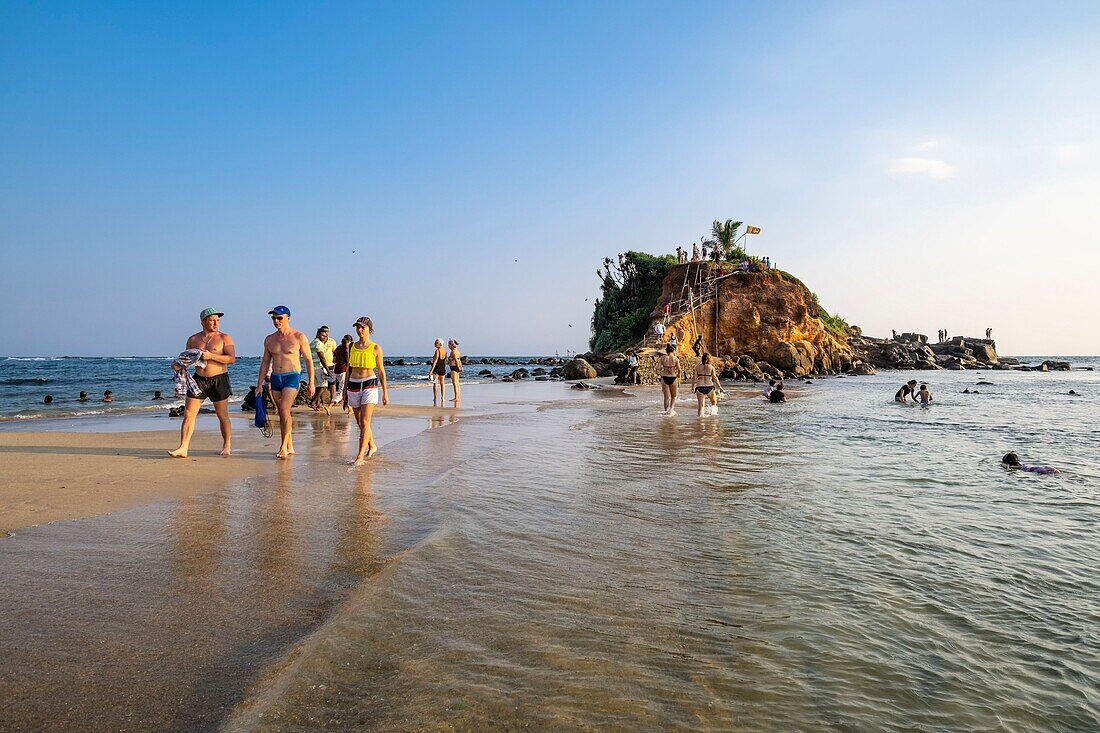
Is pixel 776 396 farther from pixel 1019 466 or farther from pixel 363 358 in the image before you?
pixel 363 358

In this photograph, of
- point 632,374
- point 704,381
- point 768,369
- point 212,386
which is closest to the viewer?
point 212,386

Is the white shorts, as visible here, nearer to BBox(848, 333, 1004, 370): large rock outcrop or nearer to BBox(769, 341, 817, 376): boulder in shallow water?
BBox(769, 341, 817, 376): boulder in shallow water

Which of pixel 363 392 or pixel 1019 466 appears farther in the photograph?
pixel 363 392

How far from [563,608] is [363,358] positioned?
585cm

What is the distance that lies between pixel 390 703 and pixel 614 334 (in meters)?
48.0

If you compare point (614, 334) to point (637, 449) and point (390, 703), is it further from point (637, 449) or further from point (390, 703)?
point (390, 703)

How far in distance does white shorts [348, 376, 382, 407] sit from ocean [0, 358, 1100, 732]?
5.24 ft

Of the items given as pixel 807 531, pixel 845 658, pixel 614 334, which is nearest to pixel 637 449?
pixel 807 531

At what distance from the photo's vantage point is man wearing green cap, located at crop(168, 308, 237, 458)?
7918 mm

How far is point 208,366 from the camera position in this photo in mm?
7961

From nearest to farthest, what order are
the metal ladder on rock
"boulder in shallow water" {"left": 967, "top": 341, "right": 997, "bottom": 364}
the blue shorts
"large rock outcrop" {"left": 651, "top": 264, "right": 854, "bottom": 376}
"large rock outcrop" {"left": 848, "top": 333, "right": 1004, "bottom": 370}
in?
the blue shorts < "large rock outcrop" {"left": 651, "top": 264, "right": 854, "bottom": 376} < the metal ladder on rock < "large rock outcrop" {"left": 848, "top": 333, "right": 1004, "bottom": 370} < "boulder in shallow water" {"left": 967, "top": 341, "right": 997, "bottom": 364}

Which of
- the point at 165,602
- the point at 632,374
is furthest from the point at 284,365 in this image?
the point at 632,374

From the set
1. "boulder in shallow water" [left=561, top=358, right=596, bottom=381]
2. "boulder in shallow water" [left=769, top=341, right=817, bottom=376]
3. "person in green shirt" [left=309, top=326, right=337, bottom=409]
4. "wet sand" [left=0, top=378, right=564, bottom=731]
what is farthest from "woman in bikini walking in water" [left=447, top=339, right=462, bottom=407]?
Answer: "boulder in shallow water" [left=769, top=341, right=817, bottom=376]

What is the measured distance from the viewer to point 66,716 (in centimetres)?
212
